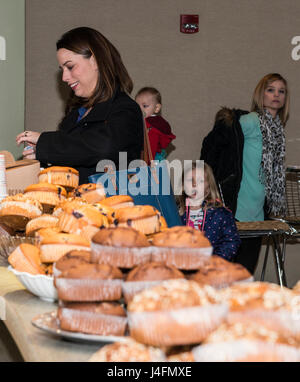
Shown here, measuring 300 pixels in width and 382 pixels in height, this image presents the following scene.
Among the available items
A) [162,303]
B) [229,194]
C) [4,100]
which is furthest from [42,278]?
[229,194]

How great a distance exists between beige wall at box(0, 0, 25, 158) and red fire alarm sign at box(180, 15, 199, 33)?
1.75 metres

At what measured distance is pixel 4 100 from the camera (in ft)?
10.8

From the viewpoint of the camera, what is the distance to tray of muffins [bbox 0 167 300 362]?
72 cm

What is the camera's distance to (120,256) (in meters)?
0.97

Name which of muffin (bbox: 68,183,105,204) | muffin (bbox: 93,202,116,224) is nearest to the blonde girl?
muffin (bbox: 68,183,105,204)

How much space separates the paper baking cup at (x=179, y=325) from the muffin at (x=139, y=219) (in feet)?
1.58

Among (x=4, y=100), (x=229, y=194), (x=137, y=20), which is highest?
(x=137, y=20)

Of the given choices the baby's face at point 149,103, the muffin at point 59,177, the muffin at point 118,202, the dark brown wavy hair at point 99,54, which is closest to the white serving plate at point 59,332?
the muffin at point 118,202

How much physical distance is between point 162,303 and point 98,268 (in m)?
0.20

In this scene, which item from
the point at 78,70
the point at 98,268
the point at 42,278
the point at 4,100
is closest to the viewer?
the point at 98,268

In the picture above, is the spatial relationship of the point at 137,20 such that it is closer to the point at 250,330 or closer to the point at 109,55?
the point at 109,55

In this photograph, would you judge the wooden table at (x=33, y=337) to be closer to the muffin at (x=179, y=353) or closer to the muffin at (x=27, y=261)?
the muffin at (x=27, y=261)

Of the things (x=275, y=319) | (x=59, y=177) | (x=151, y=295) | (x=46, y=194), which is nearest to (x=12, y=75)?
(x=59, y=177)

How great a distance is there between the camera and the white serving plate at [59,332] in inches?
34.5
